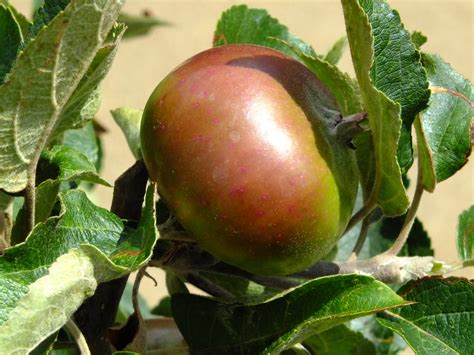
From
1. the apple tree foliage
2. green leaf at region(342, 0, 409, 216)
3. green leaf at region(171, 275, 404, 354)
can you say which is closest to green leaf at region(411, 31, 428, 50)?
the apple tree foliage

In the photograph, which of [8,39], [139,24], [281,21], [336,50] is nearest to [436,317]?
[336,50]

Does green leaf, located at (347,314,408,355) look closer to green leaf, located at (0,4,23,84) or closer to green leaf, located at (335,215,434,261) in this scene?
green leaf, located at (335,215,434,261)

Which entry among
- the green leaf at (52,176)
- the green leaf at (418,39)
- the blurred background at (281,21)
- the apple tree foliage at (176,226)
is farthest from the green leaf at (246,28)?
the blurred background at (281,21)

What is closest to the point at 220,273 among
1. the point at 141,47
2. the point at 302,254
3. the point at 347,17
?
the point at 302,254

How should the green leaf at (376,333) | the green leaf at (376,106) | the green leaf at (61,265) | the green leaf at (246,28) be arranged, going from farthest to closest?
1. the green leaf at (376,333)
2. the green leaf at (246,28)
3. the green leaf at (376,106)
4. the green leaf at (61,265)

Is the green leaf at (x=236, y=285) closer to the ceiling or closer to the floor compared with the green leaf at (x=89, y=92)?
closer to the floor

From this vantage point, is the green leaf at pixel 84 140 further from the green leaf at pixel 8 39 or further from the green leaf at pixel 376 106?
the green leaf at pixel 376 106

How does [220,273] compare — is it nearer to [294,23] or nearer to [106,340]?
[106,340]
